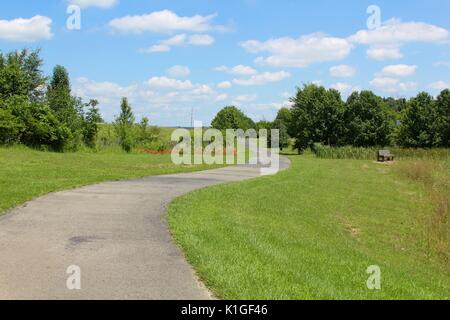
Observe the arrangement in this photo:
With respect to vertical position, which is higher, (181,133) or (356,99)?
(356,99)

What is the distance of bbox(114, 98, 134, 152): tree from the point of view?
37.8m

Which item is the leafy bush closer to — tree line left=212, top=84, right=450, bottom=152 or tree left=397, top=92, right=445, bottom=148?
tree line left=212, top=84, right=450, bottom=152

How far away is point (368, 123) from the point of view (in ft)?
181

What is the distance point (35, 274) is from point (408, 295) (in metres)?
4.59

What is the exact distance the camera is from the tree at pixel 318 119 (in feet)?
188

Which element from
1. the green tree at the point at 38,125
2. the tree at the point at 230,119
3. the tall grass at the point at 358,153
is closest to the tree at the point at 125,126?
the green tree at the point at 38,125

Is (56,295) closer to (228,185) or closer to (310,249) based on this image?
(310,249)

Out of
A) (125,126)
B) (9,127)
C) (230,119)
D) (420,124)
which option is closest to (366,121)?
(420,124)

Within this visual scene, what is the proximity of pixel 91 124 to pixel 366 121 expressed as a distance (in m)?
32.8

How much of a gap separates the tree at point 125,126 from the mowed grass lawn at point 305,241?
2195cm
